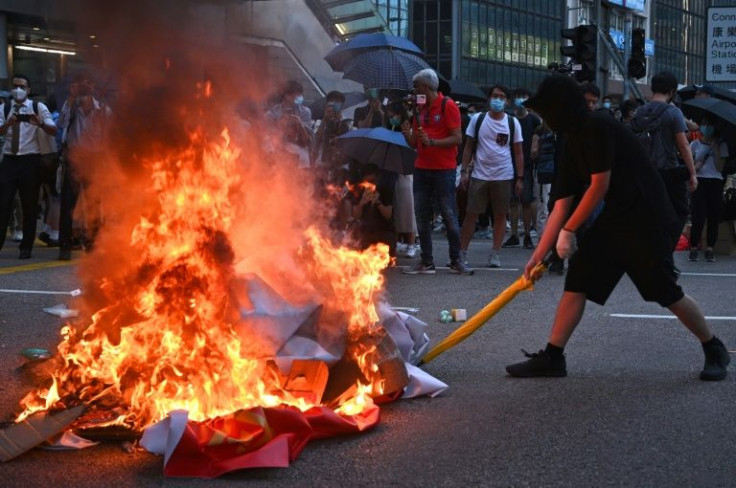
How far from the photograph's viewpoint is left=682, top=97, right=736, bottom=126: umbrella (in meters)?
12.2

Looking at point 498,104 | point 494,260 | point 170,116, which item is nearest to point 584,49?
point 498,104

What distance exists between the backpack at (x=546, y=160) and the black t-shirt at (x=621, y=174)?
7.45 meters

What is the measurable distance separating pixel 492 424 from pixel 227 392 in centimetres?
123

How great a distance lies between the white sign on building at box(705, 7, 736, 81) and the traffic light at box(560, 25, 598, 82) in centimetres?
210

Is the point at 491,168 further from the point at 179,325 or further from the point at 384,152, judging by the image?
the point at 179,325

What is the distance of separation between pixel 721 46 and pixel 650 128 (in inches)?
311

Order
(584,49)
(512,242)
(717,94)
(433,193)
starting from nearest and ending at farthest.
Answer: (433,193) → (512,242) → (584,49) → (717,94)

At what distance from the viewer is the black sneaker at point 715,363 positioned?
570 centimetres

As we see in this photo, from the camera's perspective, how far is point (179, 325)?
15.4 ft

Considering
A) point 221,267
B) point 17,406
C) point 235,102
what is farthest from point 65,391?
point 235,102

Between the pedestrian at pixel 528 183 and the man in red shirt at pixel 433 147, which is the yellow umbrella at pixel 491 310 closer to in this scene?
the man in red shirt at pixel 433 147

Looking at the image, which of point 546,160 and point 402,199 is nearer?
point 402,199

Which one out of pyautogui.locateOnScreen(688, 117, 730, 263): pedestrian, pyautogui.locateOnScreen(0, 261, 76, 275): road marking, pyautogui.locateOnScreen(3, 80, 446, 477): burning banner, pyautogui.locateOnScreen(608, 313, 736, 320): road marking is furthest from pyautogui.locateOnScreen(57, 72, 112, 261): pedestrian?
pyautogui.locateOnScreen(688, 117, 730, 263): pedestrian

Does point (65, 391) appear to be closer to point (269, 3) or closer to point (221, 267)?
point (221, 267)
